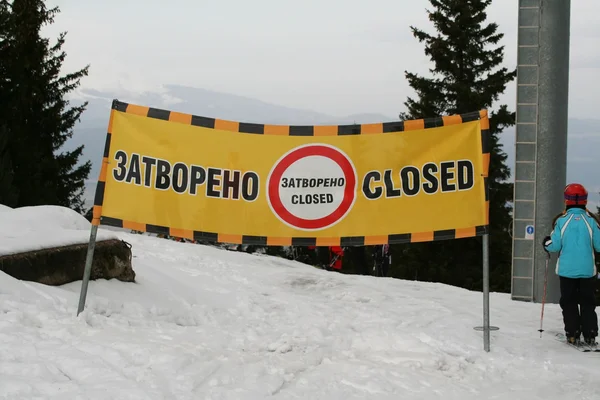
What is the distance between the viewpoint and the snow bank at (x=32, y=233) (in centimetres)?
751

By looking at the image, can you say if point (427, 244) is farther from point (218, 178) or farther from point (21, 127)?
point (218, 178)

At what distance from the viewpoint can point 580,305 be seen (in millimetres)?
7688

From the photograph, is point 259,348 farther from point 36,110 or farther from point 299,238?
point 36,110

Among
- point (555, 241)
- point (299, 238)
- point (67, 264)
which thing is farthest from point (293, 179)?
point (555, 241)

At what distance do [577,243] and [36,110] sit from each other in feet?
117

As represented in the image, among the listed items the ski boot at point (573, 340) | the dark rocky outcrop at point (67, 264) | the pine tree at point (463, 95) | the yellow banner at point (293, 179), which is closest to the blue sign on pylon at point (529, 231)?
the ski boot at point (573, 340)

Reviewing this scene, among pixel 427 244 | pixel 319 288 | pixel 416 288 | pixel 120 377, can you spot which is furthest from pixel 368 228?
pixel 427 244

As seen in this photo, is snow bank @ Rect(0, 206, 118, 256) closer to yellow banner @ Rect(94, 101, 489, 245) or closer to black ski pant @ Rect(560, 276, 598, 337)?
yellow banner @ Rect(94, 101, 489, 245)

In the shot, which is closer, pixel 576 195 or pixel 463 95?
pixel 576 195

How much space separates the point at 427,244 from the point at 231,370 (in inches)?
1190

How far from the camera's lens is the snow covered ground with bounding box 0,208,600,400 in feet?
17.7

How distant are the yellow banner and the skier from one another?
121cm

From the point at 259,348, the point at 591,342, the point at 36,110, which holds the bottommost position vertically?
the point at 259,348

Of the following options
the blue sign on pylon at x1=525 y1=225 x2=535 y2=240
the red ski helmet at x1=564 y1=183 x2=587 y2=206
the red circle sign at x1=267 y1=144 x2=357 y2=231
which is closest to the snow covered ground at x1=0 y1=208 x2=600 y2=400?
the red circle sign at x1=267 y1=144 x2=357 y2=231
